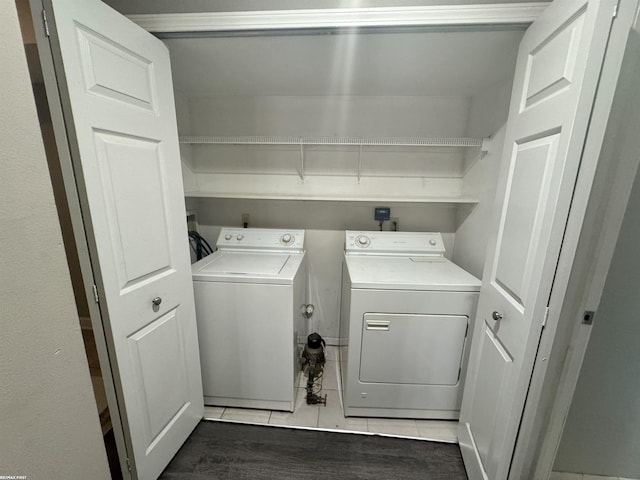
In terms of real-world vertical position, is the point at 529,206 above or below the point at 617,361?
above

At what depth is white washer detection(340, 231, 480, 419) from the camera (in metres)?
1.49

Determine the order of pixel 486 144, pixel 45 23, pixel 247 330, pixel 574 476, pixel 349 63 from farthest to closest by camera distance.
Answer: pixel 486 144 < pixel 247 330 < pixel 349 63 < pixel 574 476 < pixel 45 23

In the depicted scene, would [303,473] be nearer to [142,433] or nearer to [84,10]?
[142,433]

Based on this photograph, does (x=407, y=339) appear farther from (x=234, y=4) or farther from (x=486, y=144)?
(x=234, y=4)

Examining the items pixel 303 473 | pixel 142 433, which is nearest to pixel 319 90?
pixel 142 433

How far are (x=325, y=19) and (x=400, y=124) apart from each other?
3.68 feet

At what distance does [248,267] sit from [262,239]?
440mm

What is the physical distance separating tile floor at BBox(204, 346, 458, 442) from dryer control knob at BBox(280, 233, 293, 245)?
119 cm

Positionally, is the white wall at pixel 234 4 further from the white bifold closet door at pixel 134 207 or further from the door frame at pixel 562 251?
the white bifold closet door at pixel 134 207

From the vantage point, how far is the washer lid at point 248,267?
4.94 feet

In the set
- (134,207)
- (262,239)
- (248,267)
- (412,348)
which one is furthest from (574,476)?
(134,207)

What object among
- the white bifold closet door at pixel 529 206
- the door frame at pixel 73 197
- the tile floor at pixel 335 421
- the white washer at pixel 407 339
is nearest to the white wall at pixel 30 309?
the door frame at pixel 73 197

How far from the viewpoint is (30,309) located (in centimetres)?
65

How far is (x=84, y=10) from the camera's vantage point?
83cm
